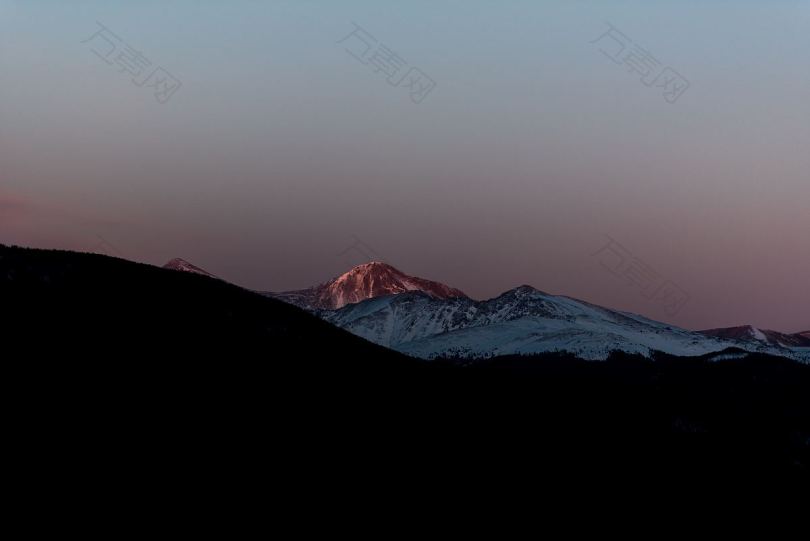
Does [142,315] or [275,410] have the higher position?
[275,410]

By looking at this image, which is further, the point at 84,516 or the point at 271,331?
the point at 271,331

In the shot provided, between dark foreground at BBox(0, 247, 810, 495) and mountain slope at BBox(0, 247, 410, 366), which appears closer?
dark foreground at BBox(0, 247, 810, 495)

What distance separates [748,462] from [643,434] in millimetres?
6663

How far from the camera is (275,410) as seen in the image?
1663 inches

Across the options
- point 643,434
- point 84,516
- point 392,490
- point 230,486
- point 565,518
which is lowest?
point 84,516

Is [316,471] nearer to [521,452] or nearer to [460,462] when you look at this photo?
[460,462]

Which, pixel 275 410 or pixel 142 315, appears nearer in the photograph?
pixel 275 410

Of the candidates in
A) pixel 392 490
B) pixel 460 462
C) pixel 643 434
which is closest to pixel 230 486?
pixel 392 490

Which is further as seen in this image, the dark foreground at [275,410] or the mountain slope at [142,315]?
the mountain slope at [142,315]

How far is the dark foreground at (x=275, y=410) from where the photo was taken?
114 ft

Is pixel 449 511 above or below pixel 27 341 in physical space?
above

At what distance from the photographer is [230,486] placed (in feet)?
107

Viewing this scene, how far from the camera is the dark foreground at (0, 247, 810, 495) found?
3478cm

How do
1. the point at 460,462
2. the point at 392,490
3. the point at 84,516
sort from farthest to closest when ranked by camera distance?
the point at 460,462 → the point at 392,490 → the point at 84,516
